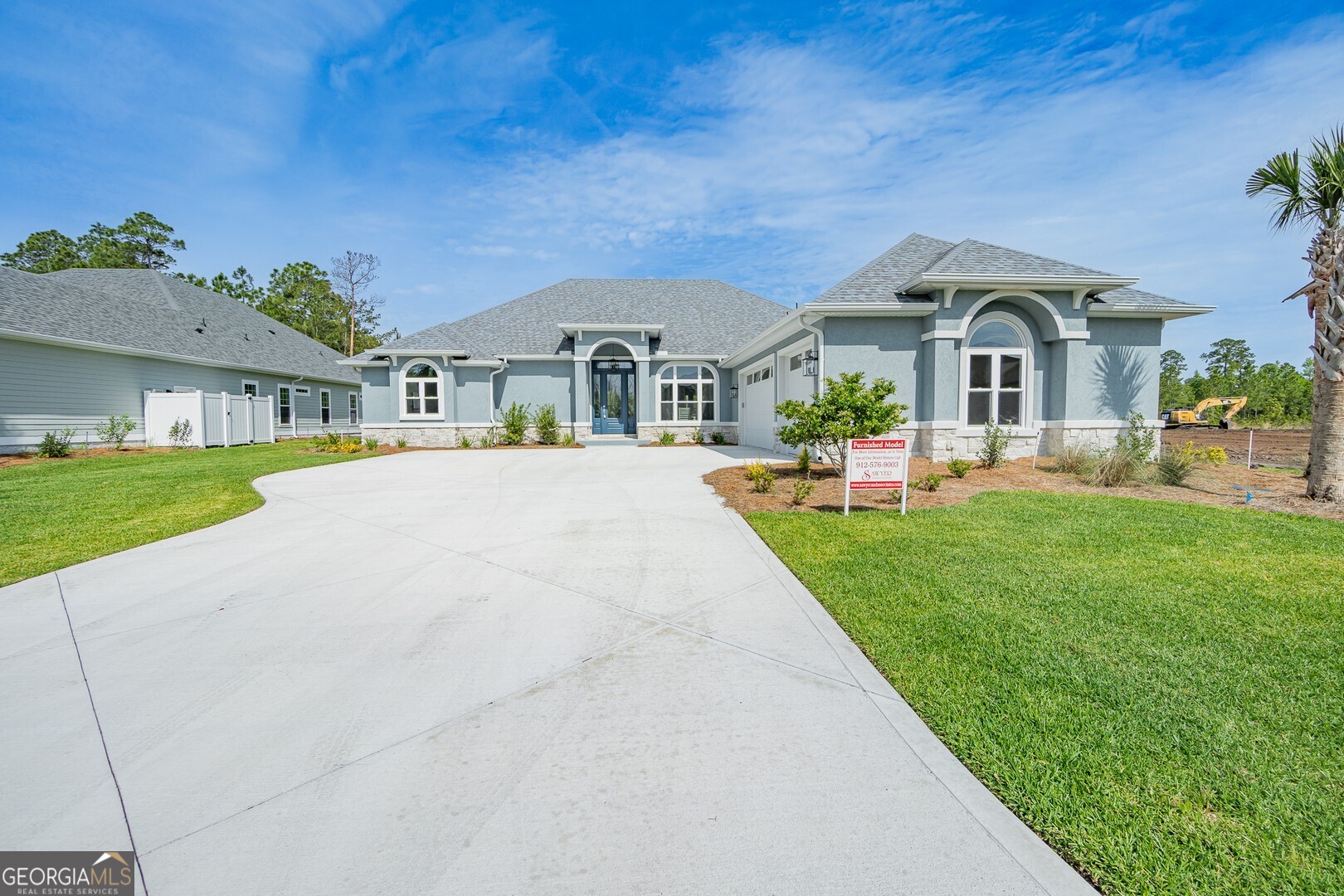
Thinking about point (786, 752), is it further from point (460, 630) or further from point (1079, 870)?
point (460, 630)

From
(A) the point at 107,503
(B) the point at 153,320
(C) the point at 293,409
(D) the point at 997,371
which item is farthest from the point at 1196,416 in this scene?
(B) the point at 153,320

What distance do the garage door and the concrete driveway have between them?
1231cm

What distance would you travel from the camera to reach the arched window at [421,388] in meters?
20.3

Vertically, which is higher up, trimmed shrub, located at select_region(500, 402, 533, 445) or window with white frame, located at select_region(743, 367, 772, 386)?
window with white frame, located at select_region(743, 367, 772, 386)

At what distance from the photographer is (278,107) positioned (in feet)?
40.4

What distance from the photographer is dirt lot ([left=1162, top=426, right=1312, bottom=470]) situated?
1381 cm

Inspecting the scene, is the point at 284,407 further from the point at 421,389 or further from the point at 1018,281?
the point at 1018,281

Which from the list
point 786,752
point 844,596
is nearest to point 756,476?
point 844,596

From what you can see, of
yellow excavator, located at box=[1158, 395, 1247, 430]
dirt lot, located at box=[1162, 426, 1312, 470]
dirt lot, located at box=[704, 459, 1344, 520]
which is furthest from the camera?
yellow excavator, located at box=[1158, 395, 1247, 430]

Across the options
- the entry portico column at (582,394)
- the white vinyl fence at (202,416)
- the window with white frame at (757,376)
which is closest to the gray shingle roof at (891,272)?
the window with white frame at (757,376)

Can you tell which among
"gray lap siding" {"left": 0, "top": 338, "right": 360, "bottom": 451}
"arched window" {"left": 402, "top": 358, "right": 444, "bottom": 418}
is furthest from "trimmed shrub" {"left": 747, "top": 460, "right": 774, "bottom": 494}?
"gray lap siding" {"left": 0, "top": 338, "right": 360, "bottom": 451}

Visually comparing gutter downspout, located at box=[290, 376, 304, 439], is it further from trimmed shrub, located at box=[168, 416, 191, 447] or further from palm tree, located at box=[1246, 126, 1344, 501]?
palm tree, located at box=[1246, 126, 1344, 501]

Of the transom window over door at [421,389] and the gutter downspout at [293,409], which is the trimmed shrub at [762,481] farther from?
the gutter downspout at [293,409]

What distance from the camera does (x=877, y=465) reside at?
720cm
